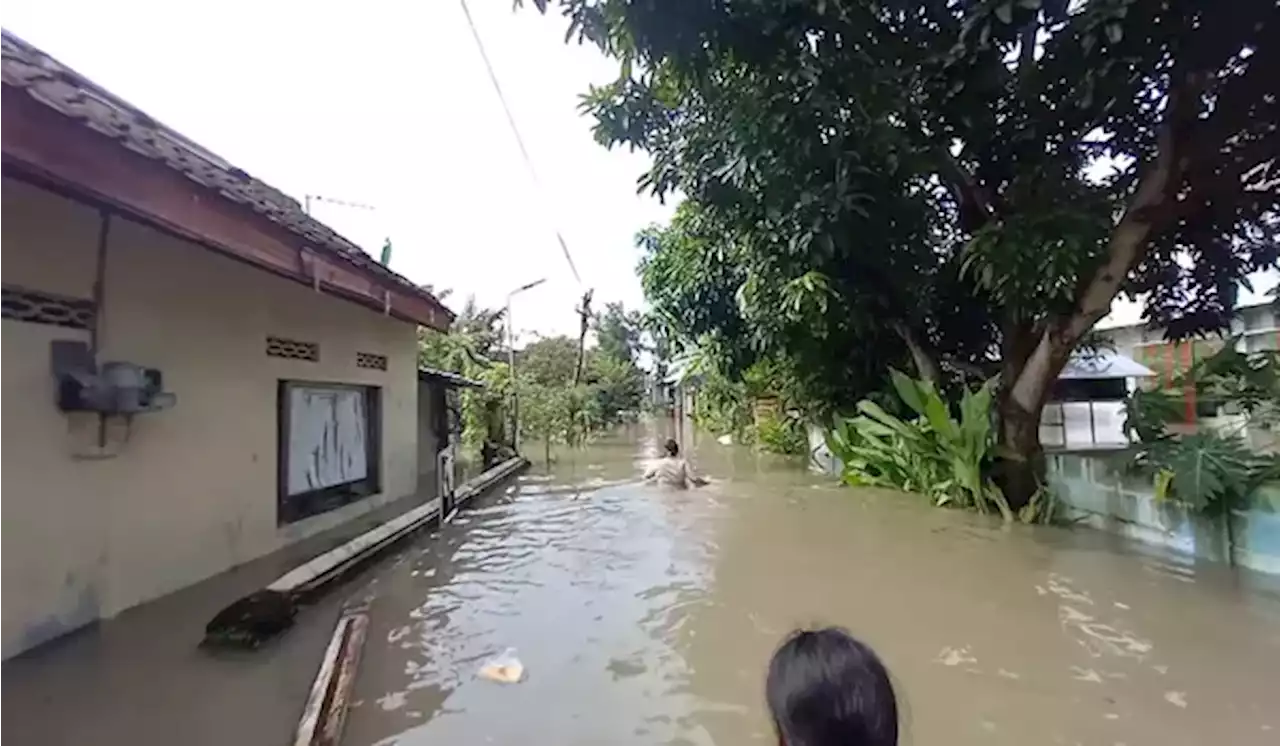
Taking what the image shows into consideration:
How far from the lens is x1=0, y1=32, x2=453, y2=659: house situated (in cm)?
423

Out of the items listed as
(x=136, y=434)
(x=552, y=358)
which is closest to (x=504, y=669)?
(x=136, y=434)

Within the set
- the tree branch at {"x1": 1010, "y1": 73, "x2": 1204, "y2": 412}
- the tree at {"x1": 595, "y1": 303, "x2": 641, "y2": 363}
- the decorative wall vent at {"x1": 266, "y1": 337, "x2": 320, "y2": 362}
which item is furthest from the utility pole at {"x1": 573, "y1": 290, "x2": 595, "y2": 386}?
the tree branch at {"x1": 1010, "y1": 73, "x2": 1204, "y2": 412}

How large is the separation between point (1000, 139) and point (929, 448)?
→ 151 inches

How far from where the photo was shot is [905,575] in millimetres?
6945

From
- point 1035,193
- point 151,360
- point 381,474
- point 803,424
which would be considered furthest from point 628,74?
point 803,424

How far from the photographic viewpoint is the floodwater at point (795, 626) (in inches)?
151

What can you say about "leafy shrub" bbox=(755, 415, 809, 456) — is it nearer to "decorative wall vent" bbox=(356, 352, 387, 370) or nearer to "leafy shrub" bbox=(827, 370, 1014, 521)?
"leafy shrub" bbox=(827, 370, 1014, 521)

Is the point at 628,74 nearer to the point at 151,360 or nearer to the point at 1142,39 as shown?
the point at 1142,39

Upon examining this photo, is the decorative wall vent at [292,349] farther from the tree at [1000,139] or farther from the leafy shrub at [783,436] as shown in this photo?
the leafy shrub at [783,436]

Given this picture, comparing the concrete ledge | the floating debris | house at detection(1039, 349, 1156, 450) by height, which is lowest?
the floating debris

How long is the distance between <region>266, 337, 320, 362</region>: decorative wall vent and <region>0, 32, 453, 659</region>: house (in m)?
0.02

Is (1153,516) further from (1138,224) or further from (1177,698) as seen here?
(1177,698)

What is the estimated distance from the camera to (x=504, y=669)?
14.8ft

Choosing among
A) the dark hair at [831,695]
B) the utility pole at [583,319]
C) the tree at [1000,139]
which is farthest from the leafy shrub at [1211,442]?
the utility pole at [583,319]
